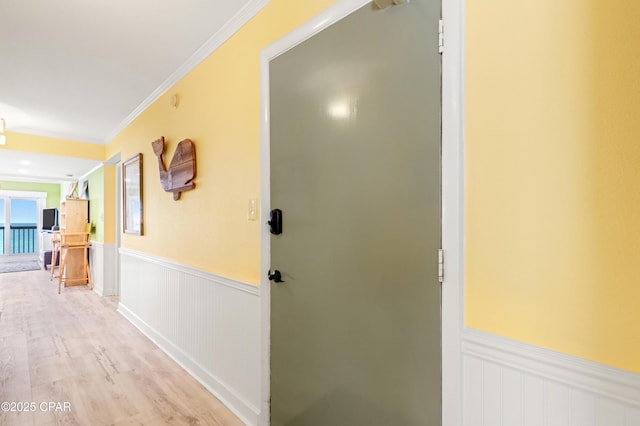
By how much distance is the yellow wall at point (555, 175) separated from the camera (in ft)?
2.27

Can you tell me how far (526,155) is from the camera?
0.82 meters

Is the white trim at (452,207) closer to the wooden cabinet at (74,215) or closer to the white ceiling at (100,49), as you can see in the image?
the white ceiling at (100,49)

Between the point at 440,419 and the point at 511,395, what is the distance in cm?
24

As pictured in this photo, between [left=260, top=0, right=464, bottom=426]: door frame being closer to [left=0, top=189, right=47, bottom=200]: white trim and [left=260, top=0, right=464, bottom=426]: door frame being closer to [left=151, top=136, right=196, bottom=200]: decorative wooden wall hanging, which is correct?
[left=151, top=136, right=196, bottom=200]: decorative wooden wall hanging

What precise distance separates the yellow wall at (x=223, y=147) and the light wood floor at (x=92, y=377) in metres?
0.87

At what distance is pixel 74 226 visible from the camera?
5.69 metres

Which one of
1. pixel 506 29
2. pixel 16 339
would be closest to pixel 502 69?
pixel 506 29

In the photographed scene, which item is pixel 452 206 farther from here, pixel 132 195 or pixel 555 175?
pixel 132 195

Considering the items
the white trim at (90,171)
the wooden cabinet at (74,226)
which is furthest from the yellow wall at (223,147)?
the wooden cabinet at (74,226)

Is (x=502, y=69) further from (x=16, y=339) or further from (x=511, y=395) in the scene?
(x=16, y=339)

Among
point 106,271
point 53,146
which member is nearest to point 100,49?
point 53,146

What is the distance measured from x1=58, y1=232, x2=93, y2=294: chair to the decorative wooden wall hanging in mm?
4001

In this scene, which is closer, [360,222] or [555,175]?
[555,175]

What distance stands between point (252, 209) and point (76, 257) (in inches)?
224
